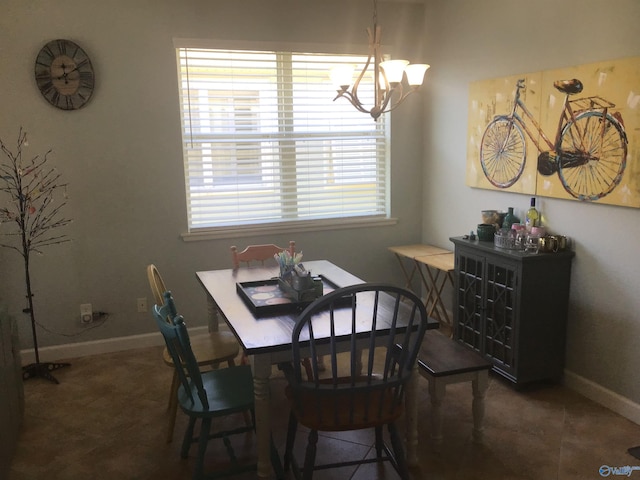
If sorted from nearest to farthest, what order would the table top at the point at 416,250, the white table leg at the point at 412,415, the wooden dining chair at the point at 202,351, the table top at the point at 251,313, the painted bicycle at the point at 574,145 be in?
the table top at the point at 251,313 → the white table leg at the point at 412,415 → the wooden dining chair at the point at 202,351 → the painted bicycle at the point at 574,145 → the table top at the point at 416,250

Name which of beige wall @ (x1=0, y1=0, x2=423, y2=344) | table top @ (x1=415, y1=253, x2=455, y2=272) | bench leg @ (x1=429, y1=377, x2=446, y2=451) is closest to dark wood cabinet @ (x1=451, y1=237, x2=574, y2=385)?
table top @ (x1=415, y1=253, x2=455, y2=272)

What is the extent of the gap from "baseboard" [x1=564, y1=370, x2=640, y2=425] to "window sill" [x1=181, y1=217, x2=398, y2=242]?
1.89 meters

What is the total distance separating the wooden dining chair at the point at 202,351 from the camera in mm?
2695

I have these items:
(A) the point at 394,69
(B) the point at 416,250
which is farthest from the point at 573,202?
(B) the point at 416,250

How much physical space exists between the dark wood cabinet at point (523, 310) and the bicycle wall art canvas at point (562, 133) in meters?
0.46

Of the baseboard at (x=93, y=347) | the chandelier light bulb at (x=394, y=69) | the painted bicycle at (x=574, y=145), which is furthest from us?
the baseboard at (x=93, y=347)

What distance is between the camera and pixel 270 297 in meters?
2.61

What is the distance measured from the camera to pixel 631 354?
2822mm

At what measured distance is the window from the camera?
3.93m

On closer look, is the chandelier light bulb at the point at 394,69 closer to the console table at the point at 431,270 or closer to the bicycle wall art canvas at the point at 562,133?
the bicycle wall art canvas at the point at 562,133

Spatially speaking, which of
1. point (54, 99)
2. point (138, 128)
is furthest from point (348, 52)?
point (54, 99)

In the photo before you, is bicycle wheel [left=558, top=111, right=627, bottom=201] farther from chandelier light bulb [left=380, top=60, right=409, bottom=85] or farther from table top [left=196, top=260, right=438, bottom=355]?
table top [left=196, top=260, right=438, bottom=355]

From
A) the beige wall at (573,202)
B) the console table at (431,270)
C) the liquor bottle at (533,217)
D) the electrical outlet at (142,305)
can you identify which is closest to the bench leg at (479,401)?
the beige wall at (573,202)

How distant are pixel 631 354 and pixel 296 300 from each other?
1787 mm
